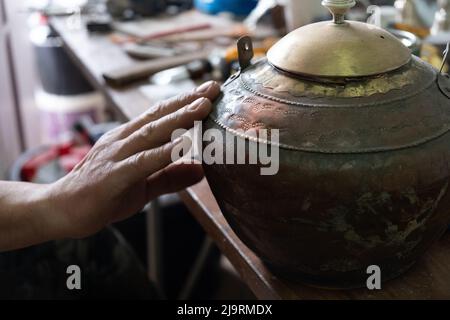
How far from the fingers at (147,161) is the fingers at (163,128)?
2cm

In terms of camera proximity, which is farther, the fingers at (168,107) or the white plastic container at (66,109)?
the white plastic container at (66,109)

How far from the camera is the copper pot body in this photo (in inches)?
24.2

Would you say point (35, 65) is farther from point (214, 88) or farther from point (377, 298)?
point (377, 298)

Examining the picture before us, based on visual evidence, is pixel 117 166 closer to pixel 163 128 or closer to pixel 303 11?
pixel 163 128

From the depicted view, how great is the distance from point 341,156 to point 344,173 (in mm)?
18

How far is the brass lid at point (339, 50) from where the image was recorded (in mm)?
658

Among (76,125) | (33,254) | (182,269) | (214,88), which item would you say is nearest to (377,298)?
(214,88)

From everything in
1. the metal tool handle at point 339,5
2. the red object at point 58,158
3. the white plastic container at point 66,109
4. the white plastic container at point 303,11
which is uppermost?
the metal tool handle at point 339,5

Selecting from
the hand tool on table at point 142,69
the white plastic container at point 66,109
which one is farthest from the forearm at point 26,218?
the white plastic container at point 66,109

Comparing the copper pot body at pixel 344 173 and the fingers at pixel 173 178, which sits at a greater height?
the copper pot body at pixel 344 173

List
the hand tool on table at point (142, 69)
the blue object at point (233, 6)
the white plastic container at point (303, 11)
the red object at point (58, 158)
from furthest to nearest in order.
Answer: the blue object at point (233, 6) < the red object at point (58, 158) < the white plastic container at point (303, 11) < the hand tool on table at point (142, 69)

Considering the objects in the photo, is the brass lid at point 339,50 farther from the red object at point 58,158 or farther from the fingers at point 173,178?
the red object at point 58,158
